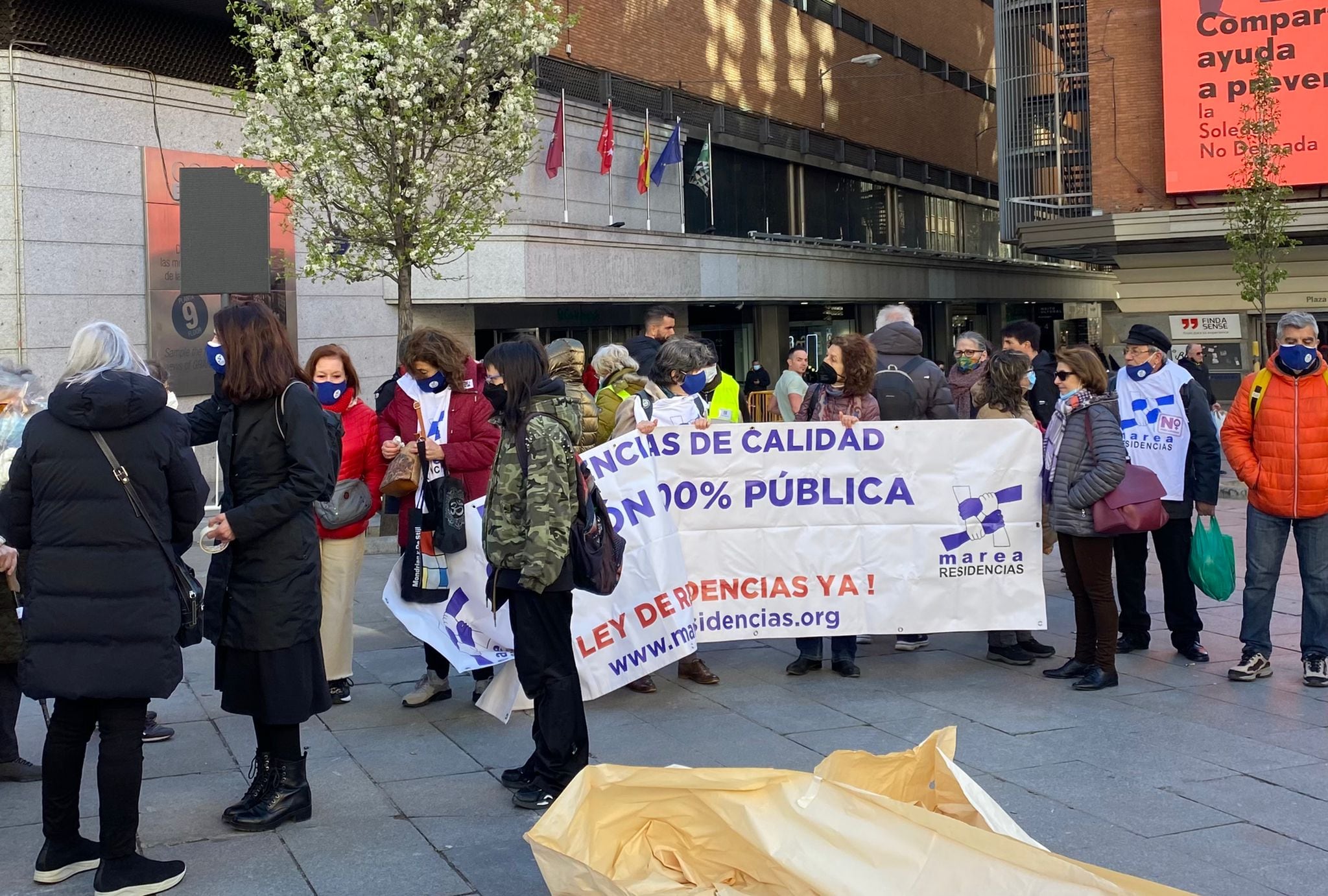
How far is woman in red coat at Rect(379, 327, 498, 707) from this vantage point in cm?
700

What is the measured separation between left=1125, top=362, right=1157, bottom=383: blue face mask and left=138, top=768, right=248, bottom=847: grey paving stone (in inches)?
226

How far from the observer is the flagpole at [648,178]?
26953 millimetres

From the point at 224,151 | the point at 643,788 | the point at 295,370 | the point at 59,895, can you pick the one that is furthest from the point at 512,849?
the point at 224,151

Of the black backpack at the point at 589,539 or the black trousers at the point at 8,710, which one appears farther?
the black trousers at the point at 8,710

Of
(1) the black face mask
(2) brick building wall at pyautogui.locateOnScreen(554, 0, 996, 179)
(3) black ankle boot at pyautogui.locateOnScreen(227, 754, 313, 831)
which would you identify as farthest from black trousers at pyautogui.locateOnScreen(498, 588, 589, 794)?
(2) brick building wall at pyautogui.locateOnScreen(554, 0, 996, 179)

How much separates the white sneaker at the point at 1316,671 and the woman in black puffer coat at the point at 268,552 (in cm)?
531

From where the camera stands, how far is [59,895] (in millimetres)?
Answer: 4504

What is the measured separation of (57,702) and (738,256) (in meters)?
26.4

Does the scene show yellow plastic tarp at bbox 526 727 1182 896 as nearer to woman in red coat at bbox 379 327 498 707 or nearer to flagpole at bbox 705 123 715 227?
woman in red coat at bbox 379 327 498 707

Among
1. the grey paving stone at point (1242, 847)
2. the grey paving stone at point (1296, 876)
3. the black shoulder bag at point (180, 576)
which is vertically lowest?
the grey paving stone at point (1296, 876)

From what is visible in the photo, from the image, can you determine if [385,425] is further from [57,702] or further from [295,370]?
[57,702]

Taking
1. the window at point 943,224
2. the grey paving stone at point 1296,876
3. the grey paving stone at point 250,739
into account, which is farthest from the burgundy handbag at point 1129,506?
the window at point 943,224

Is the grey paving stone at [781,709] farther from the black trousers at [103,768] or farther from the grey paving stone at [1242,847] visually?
the black trousers at [103,768]

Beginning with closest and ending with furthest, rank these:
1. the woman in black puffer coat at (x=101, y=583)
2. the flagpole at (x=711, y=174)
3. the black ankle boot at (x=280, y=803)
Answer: the woman in black puffer coat at (x=101, y=583), the black ankle boot at (x=280, y=803), the flagpole at (x=711, y=174)
